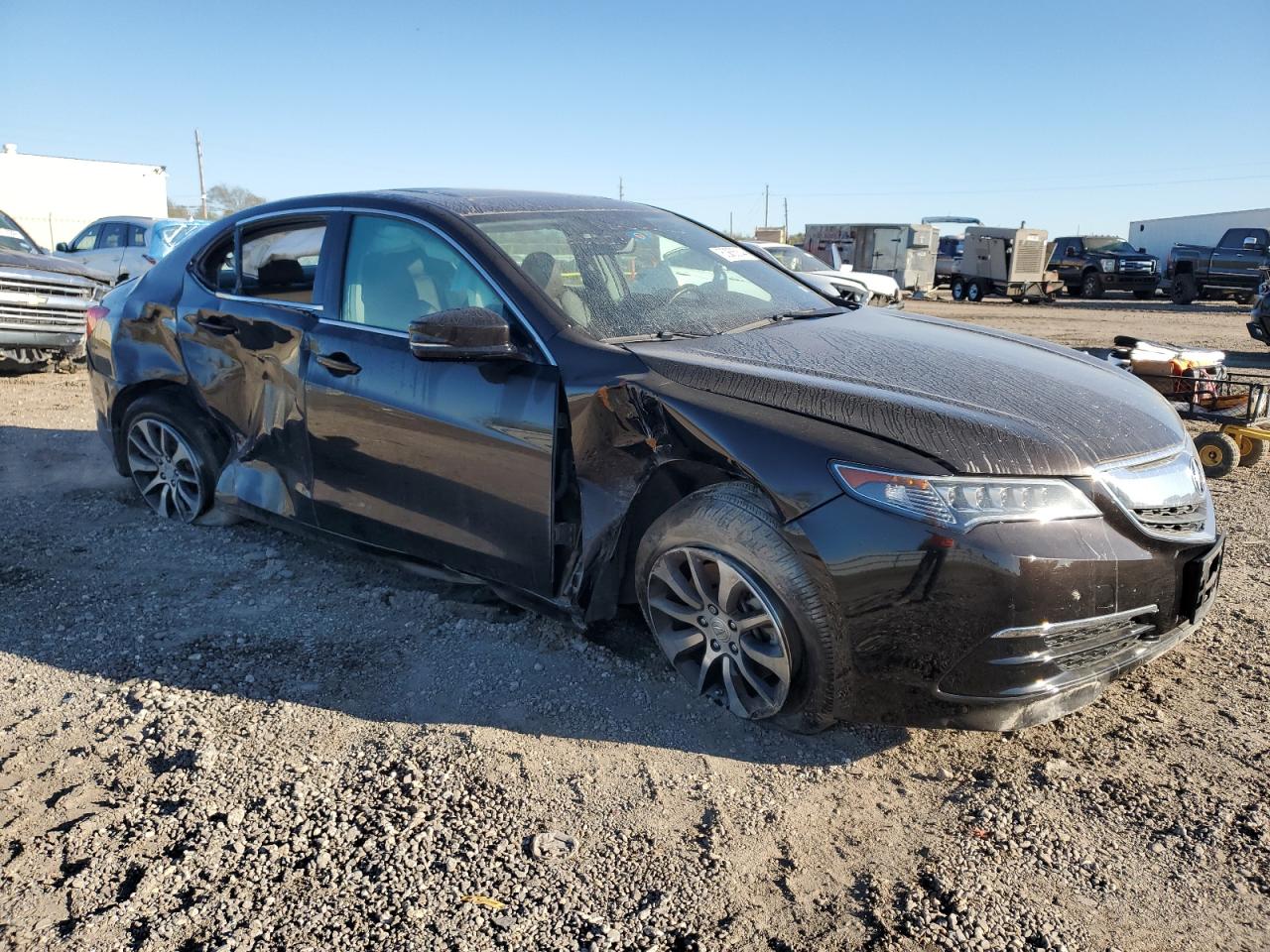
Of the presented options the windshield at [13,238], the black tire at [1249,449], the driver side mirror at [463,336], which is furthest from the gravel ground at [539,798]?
the windshield at [13,238]

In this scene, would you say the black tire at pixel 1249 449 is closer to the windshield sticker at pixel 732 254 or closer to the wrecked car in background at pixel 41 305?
the windshield sticker at pixel 732 254

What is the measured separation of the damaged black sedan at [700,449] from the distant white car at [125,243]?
12016 millimetres

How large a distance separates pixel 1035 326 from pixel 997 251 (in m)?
9.68

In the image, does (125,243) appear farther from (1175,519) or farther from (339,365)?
(1175,519)

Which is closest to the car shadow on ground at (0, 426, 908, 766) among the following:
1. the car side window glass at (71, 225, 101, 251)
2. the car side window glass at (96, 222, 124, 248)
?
the car side window glass at (96, 222, 124, 248)

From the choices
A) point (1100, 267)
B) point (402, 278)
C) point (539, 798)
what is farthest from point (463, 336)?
point (1100, 267)

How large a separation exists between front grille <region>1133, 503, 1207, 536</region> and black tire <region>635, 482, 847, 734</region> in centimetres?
94

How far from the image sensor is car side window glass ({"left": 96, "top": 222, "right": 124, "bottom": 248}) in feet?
52.6

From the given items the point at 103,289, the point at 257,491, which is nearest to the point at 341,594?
the point at 257,491

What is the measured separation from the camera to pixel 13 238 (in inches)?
429

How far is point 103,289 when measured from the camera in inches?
418

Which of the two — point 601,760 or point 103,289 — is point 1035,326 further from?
point 601,760

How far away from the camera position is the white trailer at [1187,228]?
35469 millimetres

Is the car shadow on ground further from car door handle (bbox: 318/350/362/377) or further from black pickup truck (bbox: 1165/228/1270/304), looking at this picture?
black pickup truck (bbox: 1165/228/1270/304)
